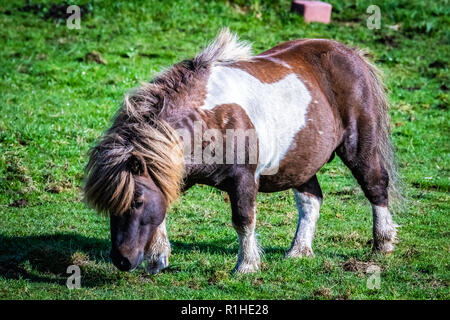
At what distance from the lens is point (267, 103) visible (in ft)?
20.4

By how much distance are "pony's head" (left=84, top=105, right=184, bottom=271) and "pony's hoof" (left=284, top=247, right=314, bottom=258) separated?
1727 mm

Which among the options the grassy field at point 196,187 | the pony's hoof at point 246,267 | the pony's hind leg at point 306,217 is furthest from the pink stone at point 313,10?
the pony's hoof at point 246,267

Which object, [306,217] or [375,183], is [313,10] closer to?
[375,183]

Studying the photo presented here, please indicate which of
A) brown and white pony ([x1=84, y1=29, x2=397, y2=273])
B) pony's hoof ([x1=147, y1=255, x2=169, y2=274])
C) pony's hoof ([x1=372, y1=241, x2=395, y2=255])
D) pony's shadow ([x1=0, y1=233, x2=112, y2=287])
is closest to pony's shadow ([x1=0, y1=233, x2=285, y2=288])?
pony's shadow ([x1=0, y1=233, x2=112, y2=287])

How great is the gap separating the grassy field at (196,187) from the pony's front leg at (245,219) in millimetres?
177

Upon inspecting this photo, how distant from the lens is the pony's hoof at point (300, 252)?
6738mm

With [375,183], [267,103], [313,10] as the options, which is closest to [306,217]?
[375,183]

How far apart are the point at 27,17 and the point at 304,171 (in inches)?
408

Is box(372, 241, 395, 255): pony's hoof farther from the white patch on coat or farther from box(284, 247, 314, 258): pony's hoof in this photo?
the white patch on coat

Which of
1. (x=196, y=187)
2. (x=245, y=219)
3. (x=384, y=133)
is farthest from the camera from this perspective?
(x=196, y=187)

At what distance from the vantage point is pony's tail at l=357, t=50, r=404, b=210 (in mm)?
7148

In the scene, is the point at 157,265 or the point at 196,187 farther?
the point at 196,187

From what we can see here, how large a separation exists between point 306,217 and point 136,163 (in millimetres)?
2311

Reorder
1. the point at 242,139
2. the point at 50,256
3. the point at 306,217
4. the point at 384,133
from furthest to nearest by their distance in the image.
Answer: the point at 384,133 < the point at 306,217 < the point at 50,256 < the point at 242,139
